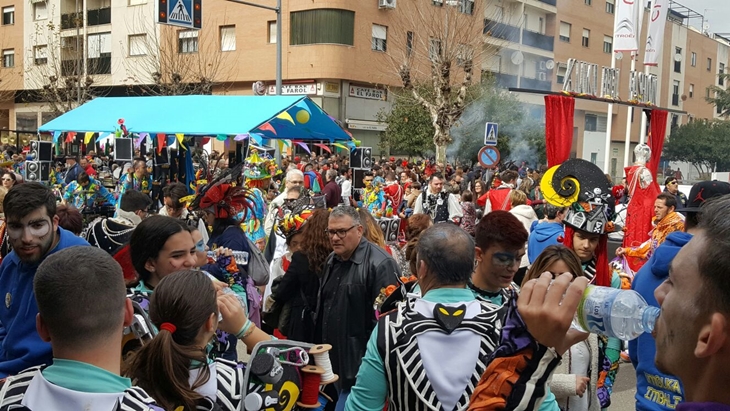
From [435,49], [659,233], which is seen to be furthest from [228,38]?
[659,233]

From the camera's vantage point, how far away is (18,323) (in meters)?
3.51

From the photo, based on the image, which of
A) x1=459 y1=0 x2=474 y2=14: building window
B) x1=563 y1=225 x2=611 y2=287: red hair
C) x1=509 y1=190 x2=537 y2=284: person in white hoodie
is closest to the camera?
x1=563 y1=225 x2=611 y2=287: red hair

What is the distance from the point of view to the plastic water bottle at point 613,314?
168cm

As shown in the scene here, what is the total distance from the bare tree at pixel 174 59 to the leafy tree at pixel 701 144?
1319 inches

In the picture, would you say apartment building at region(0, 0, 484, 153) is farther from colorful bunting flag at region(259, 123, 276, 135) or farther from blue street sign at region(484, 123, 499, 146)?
colorful bunting flag at region(259, 123, 276, 135)

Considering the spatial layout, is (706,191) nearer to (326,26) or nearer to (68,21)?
(326,26)

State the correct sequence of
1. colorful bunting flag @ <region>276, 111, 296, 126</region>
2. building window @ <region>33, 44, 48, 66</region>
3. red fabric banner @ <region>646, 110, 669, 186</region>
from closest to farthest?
red fabric banner @ <region>646, 110, 669, 186</region>
colorful bunting flag @ <region>276, 111, 296, 126</region>
building window @ <region>33, 44, 48, 66</region>

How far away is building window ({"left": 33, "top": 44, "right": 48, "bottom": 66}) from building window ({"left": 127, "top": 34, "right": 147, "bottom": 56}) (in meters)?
5.67

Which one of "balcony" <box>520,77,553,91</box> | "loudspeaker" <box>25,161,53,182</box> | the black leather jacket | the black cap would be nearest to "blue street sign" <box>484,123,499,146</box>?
Answer: "loudspeaker" <box>25,161,53,182</box>

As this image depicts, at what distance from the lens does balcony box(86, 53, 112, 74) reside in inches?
1595

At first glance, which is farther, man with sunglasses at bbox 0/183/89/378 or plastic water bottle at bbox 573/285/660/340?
man with sunglasses at bbox 0/183/89/378

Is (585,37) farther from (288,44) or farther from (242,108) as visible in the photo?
(242,108)

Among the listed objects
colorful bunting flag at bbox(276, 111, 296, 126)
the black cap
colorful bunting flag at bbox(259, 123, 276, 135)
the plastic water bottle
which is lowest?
the plastic water bottle

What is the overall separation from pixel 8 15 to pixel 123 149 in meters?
36.7
